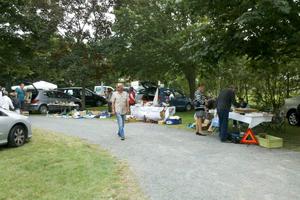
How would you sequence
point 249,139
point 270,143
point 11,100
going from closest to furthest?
point 270,143 < point 249,139 < point 11,100

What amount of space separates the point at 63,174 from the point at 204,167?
9.25 ft

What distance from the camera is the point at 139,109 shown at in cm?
1759

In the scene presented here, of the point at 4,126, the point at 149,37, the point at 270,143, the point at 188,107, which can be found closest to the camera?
the point at 270,143

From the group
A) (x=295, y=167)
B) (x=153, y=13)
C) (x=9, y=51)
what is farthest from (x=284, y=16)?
(x=9, y=51)

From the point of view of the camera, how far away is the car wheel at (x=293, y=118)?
622 inches

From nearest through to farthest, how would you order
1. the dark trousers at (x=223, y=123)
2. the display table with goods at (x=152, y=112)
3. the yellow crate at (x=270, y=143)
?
the yellow crate at (x=270, y=143) < the dark trousers at (x=223, y=123) < the display table with goods at (x=152, y=112)

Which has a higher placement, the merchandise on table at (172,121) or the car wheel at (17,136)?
the merchandise on table at (172,121)

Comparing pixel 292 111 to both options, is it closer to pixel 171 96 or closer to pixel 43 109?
pixel 171 96

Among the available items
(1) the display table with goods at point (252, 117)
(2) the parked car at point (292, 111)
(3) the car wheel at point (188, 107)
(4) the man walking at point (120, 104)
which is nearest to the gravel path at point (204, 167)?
(4) the man walking at point (120, 104)

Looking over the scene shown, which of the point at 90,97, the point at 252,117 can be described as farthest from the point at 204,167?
the point at 90,97

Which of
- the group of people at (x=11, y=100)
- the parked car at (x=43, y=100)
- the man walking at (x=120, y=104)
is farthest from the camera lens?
the parked car at (x=43, y=100)

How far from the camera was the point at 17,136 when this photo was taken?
10609 millimetres

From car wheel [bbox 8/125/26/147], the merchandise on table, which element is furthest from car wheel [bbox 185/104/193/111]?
car wheel [bbox 8/125/26/147]

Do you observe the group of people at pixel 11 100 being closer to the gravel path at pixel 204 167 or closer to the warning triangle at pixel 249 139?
the gravel path at pixel 204 167
